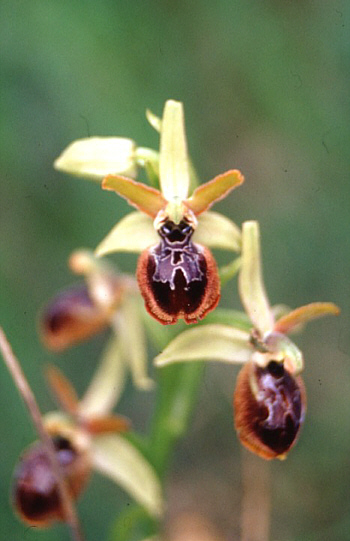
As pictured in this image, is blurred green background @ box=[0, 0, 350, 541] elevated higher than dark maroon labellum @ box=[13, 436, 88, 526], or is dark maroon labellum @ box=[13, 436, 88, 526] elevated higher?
blurred green background @ box=[0, 0, 350, 541]

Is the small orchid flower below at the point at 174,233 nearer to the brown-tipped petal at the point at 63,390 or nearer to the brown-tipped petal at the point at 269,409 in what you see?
the brown-tipped petal at the point at 269,409

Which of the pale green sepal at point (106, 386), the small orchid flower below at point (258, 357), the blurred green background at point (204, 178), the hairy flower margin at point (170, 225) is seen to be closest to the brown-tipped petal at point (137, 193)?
the hairy flower margin at point (170, 225)

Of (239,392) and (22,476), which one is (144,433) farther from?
(239,392)

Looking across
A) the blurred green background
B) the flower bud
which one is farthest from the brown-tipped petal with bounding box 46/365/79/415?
the blurred green background

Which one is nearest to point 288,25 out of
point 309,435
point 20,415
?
point 309,435

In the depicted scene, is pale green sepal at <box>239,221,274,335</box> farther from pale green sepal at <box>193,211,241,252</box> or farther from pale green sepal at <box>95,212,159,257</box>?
pale green sepal at <box>95,212,159,257</box>

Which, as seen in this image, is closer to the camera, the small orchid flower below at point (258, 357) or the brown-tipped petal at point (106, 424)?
the small orchid flower below at point (258, 357)
